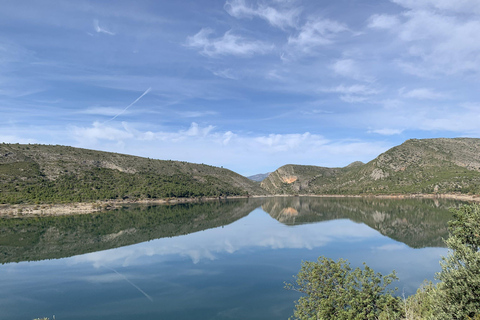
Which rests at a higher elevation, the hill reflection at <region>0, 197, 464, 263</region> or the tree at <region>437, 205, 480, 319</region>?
the tree at <region>437, 205, 480, 319</region>

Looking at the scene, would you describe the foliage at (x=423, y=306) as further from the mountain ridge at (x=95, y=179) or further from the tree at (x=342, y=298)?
the mountain ridge at (x=95, y=179)

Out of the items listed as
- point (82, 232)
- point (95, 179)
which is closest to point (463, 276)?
point (82, 232)

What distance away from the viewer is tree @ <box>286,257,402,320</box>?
2052 cm

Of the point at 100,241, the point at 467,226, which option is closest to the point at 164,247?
the point at 100,241

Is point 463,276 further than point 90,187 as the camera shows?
No

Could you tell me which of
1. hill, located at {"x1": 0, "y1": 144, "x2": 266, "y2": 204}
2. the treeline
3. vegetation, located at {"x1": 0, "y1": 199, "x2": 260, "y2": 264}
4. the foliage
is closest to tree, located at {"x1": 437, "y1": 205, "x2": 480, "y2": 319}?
the foliage

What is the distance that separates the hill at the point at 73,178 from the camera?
400 ft

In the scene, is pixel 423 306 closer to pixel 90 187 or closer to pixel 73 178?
pixel 90 187

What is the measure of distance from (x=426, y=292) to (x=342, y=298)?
6.44 metres

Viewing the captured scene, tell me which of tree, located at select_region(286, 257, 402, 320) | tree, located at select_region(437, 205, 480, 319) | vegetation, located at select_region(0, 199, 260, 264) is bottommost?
vegetation, located at select_region(0, 199, 260, 264)

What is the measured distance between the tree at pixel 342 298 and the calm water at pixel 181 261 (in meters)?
5.54

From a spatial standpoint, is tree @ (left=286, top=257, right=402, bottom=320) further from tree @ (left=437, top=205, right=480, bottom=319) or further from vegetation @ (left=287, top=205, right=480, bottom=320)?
tree @ (left=437, top=205, right=480, bottom=319)

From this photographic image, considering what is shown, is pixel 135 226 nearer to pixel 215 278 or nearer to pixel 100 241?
pixel 100 241

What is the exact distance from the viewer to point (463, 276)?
661 inches
